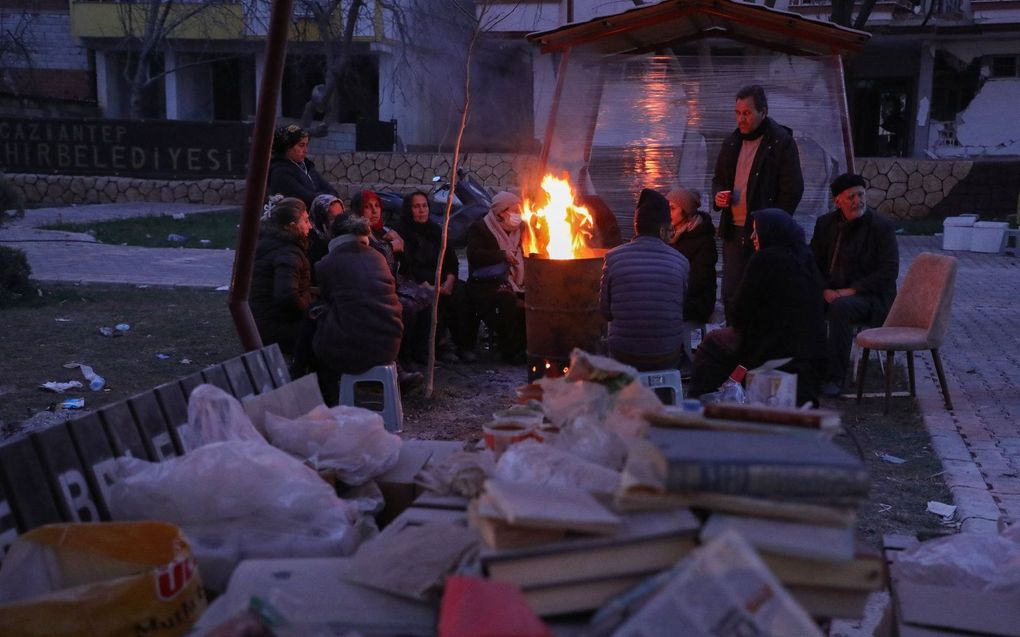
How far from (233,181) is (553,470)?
68.9 feet

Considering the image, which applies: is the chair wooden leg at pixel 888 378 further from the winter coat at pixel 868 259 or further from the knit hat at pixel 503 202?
the knit hat at pixel 503 202

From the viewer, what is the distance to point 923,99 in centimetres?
2544

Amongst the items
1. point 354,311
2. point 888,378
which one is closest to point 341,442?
point 354,311

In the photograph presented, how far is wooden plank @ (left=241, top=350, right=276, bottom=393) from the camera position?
174 inches

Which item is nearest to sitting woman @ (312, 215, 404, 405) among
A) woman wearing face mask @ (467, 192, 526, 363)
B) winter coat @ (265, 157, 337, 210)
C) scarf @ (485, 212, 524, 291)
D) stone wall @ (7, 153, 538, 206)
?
winter coat @ (265, 157, 337, 210)

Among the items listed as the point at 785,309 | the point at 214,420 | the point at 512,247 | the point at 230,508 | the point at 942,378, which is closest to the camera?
the point at 230,508

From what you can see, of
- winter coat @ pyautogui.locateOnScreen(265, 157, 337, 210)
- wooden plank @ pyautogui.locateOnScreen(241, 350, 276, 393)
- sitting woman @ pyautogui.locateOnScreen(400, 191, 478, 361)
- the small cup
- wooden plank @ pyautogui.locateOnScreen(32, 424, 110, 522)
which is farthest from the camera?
sitting woman @ pyautogui.locateOnScreen(400, 191, 478, 361)

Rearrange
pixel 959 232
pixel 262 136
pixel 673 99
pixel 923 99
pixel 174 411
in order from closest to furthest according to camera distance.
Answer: pixel 174 411 < pixel 262 136 < pixel 673 99 < pixel 959 232 < pixel 923 99

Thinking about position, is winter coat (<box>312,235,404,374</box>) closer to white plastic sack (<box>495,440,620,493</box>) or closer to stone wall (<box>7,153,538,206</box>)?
white plastic sack (<box>495,440,620,493</box>)

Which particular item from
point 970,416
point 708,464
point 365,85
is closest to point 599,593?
point 708,464

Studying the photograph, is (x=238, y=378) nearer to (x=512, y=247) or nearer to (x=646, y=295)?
(x=646, y=295)

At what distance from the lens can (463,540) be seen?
8.49 feet

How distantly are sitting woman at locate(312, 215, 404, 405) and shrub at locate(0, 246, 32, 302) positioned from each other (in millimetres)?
6008

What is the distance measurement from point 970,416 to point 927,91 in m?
20.7
